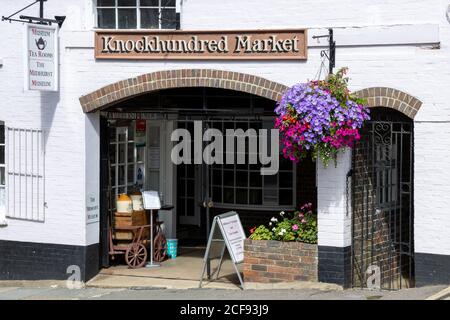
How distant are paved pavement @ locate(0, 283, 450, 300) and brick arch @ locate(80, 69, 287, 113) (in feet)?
8.82

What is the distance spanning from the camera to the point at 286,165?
16219 millimetres

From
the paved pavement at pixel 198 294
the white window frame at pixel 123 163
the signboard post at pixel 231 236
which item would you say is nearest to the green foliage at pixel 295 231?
the signboard post at pixel 231 236

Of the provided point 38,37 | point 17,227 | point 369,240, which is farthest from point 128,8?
point 369,240

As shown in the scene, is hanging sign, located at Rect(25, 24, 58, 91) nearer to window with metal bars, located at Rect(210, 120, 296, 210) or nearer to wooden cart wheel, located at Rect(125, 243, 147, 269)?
wooden cart wheel, located at Rect(125, 243, 147, 269)

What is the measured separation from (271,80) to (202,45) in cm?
117

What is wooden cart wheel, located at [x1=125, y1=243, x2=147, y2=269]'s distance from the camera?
47.1 feet

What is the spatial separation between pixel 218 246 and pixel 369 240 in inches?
161

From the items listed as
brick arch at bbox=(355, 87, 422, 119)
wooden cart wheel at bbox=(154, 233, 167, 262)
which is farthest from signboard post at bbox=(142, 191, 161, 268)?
brick arch at bbox=(355, 87, 422, 119)

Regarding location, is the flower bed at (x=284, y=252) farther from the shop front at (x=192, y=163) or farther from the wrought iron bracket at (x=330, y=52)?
the wrought iron bracket at (x=330, y=52)
